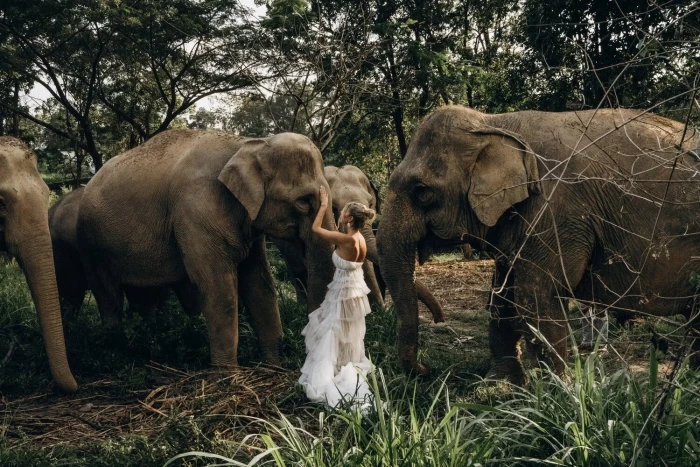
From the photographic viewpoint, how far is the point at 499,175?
20.5 feet

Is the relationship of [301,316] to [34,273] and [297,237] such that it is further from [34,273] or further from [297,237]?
[34,273]

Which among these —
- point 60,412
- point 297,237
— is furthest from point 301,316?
point 60,412

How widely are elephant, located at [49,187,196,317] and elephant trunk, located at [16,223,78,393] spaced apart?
242 cm

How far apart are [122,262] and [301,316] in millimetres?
2167

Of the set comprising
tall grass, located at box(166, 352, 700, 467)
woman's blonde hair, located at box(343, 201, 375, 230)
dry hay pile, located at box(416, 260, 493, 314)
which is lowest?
dry hay pile, located at box(416, 260, 493, 314)

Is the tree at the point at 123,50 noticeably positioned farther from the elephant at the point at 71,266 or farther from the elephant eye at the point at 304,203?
the elephant eye at the point at 304,203

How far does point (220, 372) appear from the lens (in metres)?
6.77

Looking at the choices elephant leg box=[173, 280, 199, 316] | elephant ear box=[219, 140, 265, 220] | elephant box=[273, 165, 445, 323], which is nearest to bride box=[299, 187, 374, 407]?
elephant ear box=[219, 140, 265, 220]

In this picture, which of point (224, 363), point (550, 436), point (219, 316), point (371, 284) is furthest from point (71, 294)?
point (550, 436)

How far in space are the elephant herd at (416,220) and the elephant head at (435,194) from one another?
1 centimetres

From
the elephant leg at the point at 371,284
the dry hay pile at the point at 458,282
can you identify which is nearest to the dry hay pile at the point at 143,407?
the elephant leg at the point at 371,284

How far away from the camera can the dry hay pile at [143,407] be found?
574 centimetres

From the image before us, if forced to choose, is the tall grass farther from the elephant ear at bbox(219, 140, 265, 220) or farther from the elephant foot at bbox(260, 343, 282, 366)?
the elephant foot at bbox(260, 343, 282, 366)

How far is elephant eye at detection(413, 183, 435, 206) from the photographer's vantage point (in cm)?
639
